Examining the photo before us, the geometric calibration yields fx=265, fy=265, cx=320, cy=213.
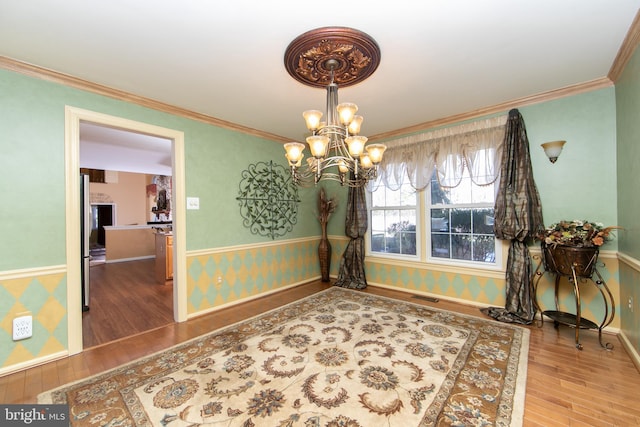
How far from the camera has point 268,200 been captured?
13.4 ft

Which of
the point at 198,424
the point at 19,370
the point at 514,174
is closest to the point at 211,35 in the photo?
the point at 198,424

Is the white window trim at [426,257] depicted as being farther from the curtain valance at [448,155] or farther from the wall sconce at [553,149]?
the wall sconce at [553,149]

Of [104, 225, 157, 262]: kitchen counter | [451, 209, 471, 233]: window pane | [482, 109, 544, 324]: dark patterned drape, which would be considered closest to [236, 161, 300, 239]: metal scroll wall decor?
[451, 209, 471, 233]: window pane

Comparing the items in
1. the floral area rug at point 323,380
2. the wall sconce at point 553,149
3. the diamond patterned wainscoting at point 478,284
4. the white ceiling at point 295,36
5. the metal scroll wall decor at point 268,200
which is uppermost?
the white ceiling at point 295,36

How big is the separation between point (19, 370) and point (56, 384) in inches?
19.4

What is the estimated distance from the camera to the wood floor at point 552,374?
1.60m

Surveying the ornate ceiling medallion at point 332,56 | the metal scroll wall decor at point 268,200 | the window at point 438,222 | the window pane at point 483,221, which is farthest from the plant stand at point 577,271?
the metal scroll wall decor at point 268,200

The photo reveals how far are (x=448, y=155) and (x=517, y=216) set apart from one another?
111 centimetres

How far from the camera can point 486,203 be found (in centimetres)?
335

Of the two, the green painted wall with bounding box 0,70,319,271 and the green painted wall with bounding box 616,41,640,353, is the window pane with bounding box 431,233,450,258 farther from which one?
the green painted wall with bounding box 0,70,319,271

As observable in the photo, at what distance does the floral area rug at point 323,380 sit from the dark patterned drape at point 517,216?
341 millimetres

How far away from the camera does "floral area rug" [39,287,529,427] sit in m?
1.59

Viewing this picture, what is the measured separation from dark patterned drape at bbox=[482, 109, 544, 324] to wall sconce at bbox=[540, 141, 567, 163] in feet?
0.58

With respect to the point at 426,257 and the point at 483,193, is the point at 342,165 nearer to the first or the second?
the point at 483,193
